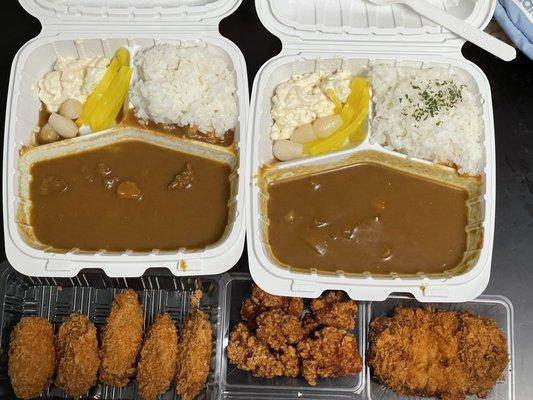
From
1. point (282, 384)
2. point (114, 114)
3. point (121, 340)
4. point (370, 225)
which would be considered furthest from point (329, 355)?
point (114, 114)

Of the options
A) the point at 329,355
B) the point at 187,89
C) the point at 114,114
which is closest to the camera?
the point at 329,355

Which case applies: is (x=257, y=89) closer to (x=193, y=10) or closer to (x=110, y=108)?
(x=193, y=10)

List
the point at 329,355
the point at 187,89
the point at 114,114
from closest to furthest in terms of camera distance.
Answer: the point at 329,355 → the point at 187,89 → the point at 114,114

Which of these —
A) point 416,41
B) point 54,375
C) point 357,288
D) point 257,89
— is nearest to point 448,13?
point 416,41

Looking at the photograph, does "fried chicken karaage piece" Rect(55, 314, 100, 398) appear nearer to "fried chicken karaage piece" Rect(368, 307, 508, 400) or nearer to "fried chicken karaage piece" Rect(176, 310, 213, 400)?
"fried chicken karaage piece" Rect(176, 310, 213, 400)

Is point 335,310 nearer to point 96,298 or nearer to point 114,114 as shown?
point 96,298

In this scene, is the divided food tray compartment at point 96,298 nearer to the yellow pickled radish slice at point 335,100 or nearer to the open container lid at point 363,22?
the yellow pickled radish slice at point 335,100

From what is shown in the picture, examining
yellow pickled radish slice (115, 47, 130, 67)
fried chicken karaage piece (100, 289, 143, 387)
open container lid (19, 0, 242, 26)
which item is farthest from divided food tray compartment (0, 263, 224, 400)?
open container lid (19, 0, 242, 26)

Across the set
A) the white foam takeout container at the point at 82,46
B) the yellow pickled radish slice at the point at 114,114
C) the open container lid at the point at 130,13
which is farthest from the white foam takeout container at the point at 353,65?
the yellow pickled radish slice at the point at 114,114
